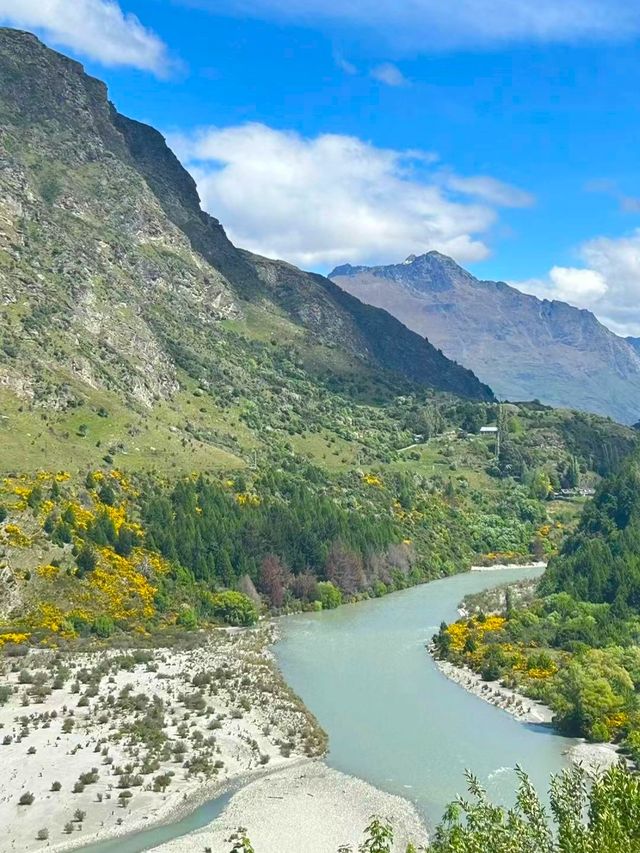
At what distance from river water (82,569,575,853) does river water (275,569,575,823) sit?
7 centimetres

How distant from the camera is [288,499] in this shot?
13912 cm

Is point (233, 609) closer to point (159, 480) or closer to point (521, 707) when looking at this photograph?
point (159, 480)

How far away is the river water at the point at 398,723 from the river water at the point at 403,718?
0.07 m

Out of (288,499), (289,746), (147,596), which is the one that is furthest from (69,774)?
(288,499)

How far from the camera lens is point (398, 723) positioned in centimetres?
6450

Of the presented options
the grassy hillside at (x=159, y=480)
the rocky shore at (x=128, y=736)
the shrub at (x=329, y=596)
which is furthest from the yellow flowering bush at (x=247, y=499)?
the rocky shore at (x=128, y=736)

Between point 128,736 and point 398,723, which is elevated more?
point 398,723

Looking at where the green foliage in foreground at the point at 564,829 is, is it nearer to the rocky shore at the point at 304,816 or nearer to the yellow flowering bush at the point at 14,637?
the rocky shore at the point at 304,816

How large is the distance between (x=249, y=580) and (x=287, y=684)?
3779cm

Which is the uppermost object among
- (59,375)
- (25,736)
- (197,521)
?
(59,375)

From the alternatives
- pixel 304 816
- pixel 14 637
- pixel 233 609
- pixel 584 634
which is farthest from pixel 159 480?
pixel 304 816

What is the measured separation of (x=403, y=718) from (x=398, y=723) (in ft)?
4.61

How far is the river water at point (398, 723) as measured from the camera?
51.9 m

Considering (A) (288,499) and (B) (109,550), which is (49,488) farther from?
(A) (288,499)
